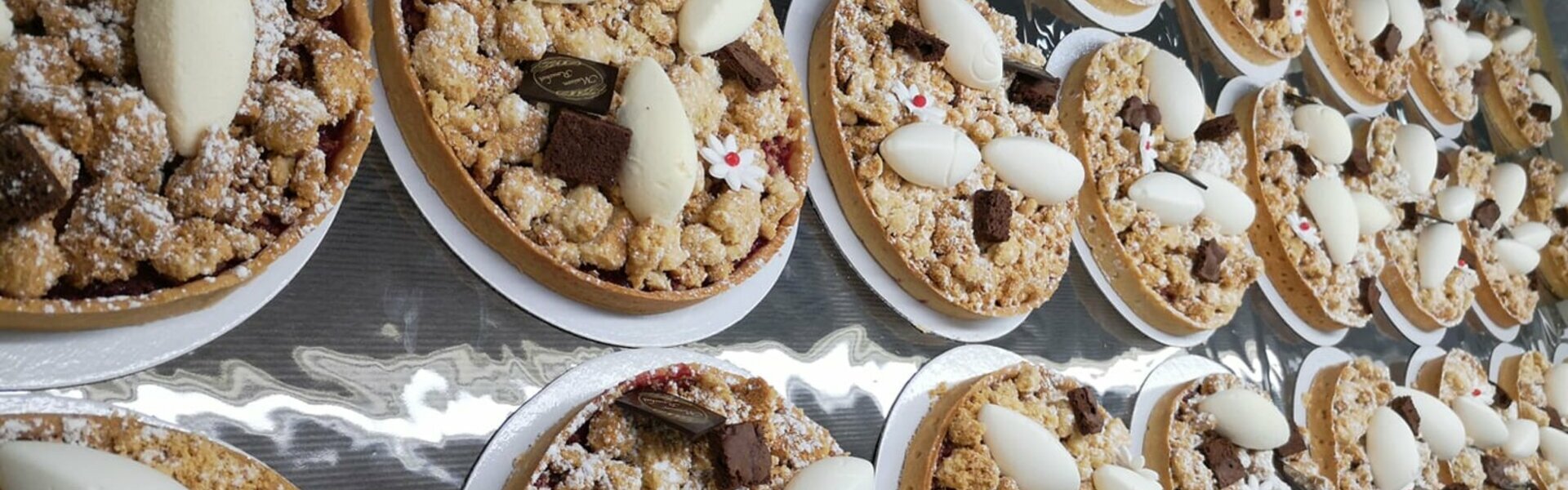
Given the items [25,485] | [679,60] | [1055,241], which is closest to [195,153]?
[25,485]

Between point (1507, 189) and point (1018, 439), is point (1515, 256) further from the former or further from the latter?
point (1018, 439)

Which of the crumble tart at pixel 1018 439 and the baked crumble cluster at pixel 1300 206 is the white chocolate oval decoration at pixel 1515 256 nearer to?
the baked crumble cluster at pixel 1300 206

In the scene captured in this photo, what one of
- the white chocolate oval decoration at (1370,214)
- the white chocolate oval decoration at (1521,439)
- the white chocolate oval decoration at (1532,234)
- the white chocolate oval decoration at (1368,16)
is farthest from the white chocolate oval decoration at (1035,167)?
the white chocolate oval decoration at (1532,234)

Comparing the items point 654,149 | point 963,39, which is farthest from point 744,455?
point 963,39

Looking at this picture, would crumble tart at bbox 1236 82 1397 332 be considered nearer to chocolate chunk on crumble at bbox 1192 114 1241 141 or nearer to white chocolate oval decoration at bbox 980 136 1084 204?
chocolate chunk on crumble at bbox 1192 114 1241 141

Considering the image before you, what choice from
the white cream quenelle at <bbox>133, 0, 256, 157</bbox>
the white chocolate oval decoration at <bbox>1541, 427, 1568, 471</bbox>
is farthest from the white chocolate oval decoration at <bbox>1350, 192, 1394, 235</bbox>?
the white cream quenelle at <bbox>133, 0, 256, 157</bbox>
